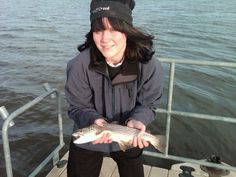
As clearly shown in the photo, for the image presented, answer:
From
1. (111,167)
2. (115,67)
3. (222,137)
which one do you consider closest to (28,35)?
(222,137)

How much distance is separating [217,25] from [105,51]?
679 inches

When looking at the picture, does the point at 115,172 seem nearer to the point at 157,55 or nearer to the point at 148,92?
the point at 148,92

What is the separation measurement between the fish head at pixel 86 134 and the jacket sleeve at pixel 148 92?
36 cm

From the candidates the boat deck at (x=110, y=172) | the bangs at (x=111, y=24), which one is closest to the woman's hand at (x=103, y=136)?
the bangs at (x=111, y=24)

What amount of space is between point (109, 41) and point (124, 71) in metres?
0.30

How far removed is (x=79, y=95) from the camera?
306cm

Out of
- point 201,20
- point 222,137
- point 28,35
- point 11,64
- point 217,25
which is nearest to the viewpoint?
point 222,137

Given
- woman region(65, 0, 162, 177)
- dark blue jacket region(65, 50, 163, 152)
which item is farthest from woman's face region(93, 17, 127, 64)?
dark blue jacket region(65, 50, 163, 152)

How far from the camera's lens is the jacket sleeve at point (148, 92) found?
3.08m

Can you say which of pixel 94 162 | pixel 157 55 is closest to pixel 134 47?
pixel 94 162

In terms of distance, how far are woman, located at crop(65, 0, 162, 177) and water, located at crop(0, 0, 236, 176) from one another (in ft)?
1.73

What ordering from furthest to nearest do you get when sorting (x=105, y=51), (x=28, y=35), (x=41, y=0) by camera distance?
(x=41, y=0) < (x=28, y=35) < (x=105, y=51)

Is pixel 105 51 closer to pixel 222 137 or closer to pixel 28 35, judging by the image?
pixel 222 137

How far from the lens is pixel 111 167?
181 inches
